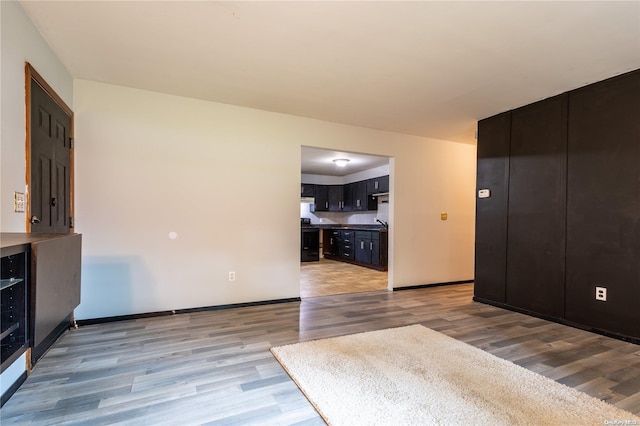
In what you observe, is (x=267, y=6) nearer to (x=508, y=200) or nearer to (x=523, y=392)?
(x=523, y=392)

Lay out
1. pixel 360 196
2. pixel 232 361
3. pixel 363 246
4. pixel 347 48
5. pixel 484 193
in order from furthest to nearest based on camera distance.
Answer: pixel 360 196, pixel 363 246, pixel 484 193, pixel 347 48, pixel 232 361

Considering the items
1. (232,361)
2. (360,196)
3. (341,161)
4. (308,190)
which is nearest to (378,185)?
(360,196)

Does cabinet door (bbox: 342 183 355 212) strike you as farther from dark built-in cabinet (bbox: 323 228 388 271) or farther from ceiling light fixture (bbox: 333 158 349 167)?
ceiling light fixture (bbox: 333 158 349 167)

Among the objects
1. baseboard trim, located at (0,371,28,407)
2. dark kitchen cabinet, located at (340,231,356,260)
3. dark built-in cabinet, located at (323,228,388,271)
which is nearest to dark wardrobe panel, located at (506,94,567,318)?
dark built-in cabinet, located at (323,228,388,271)

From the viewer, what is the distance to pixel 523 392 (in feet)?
6.31

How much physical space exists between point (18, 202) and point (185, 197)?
1588mm

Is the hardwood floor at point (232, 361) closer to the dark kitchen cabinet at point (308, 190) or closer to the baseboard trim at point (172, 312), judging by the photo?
the baseboard trim at point (172, 312)

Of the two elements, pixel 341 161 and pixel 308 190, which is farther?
pixel 308 190

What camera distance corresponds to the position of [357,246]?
750cm

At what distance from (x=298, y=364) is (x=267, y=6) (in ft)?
8.15

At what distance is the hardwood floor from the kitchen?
1.46m

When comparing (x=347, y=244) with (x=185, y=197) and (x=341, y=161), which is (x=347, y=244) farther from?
(x=185, y=197)

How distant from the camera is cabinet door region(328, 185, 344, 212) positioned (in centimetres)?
888

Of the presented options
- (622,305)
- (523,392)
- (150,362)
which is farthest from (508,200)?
(150,362)
